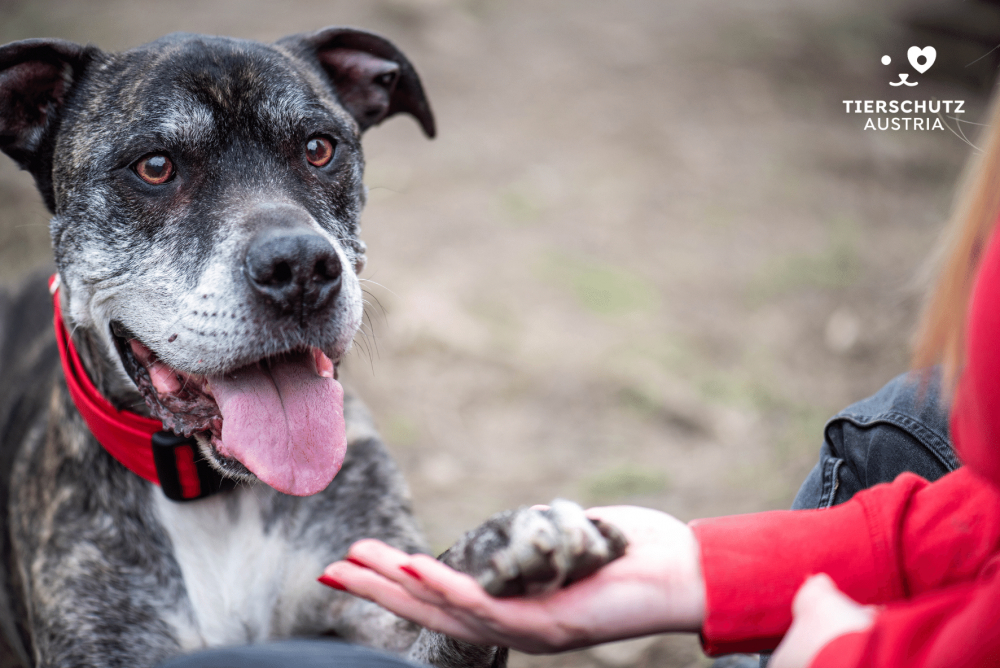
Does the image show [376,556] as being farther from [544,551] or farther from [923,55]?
[923,55]

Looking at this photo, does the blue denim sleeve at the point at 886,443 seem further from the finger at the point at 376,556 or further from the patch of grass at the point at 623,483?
the patch of grass at the point at 623,483

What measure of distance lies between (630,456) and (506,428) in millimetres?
799

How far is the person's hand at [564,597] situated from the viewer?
63.0 inches

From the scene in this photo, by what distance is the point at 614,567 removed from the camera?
65.8 inches

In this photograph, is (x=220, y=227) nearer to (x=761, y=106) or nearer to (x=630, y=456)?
(x=630, y=456)

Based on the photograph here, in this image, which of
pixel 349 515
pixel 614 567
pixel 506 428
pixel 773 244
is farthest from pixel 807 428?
pixel 614 567

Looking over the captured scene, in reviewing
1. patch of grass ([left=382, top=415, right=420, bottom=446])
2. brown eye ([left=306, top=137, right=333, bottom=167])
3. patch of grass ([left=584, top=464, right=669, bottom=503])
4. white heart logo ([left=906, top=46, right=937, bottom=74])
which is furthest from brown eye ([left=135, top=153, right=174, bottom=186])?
white heart logo ([left=906, top=46, right=937, bottom=74])

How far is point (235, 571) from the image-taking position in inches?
103

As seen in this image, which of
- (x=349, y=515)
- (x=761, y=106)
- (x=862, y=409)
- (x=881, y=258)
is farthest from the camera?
(x=761, y=106)

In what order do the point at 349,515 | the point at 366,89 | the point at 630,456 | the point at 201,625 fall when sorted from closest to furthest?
the point at 201,625 < the point at 349,515 < the point at 366,89 < the point at 630,456

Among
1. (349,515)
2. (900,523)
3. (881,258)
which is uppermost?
(900,523)

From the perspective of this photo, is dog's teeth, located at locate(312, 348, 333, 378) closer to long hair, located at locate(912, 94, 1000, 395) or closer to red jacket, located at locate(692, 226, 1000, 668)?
red jacket, located at locate(692, 226, 1000, 668)

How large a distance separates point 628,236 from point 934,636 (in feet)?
18.9

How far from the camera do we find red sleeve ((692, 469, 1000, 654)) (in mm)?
1684
